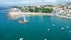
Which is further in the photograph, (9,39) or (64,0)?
(64,0)

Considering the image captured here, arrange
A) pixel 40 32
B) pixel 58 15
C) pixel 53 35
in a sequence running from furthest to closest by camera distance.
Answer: pixel 58 15
pixel 40 32
pixel 53 35

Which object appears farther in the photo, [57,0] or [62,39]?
[57,0]

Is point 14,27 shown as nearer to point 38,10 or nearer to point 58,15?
point 58,15

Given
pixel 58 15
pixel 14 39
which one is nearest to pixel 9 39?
pixel 14 39

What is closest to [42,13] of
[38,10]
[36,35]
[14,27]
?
[38,10]

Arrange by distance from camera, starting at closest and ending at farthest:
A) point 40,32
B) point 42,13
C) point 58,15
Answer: point 40,32
point 58,15
point 42,13

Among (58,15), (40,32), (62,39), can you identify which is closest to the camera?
(62,39)

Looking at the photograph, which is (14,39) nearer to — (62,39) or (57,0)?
(62,39)

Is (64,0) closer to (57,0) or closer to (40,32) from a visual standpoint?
(57,0)

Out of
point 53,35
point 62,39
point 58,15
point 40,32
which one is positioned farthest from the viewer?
point 58,15
